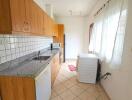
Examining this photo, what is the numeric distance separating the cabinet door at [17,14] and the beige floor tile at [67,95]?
1.78 meters

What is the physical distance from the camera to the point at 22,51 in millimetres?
2109

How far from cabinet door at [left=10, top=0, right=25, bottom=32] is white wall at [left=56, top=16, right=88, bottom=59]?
482cm

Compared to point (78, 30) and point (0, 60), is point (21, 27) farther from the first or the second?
point (78, 30)

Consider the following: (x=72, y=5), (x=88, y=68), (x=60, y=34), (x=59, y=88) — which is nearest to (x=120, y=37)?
(x=88, y=68)

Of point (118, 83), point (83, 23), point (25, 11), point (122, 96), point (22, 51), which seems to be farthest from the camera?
point (83, 23)

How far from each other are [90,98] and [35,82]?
157cm

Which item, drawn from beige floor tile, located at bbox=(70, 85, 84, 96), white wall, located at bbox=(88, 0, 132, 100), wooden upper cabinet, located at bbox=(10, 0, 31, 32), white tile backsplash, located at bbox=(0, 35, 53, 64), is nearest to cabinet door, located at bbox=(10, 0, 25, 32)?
wooden upper cabinet, located at bbox=(10, 0, 31, 32)

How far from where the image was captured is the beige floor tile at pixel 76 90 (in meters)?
2.57

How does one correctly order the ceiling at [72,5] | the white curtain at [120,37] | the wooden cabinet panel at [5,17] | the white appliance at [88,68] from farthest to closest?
the ceiling at [72,5], the white appliance at [88,68], the white curtain at [120,37], the wooden cabinet panel at [5,17]

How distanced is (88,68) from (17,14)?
2.42 m

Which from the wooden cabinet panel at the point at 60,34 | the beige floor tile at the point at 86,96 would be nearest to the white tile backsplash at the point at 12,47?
the beige floor tile at the point at 86,96

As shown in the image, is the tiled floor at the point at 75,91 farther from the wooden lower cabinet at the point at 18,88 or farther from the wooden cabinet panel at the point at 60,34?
the wooden cabinet panel at the point at 60,34

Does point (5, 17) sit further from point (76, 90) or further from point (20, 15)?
point (76, 90)

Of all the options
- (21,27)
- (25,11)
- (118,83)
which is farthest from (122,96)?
(25,11)
